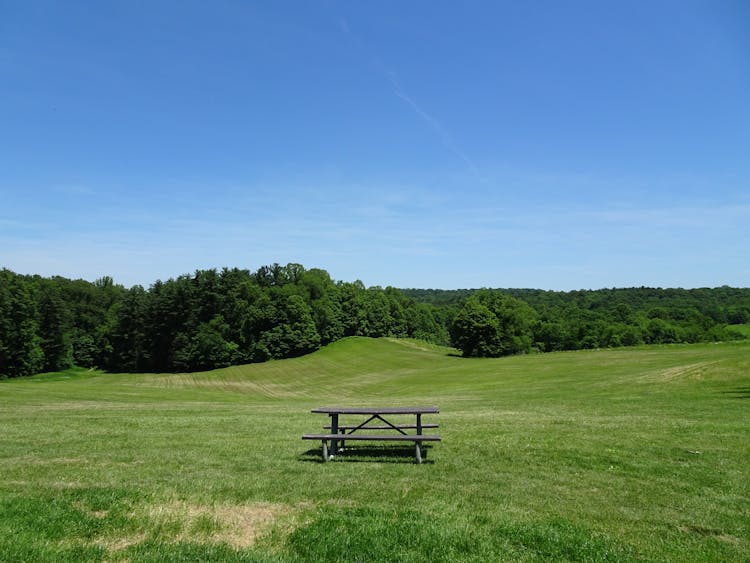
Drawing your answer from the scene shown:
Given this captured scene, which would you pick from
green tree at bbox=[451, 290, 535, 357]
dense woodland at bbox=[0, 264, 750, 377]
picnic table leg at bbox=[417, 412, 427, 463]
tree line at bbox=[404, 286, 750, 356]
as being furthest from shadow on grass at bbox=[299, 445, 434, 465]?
tree line at bbox=[404, 286, 750, 356]

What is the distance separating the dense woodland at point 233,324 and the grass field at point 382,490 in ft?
239

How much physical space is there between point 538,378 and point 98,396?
33.1 m

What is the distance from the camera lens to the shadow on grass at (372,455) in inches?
438

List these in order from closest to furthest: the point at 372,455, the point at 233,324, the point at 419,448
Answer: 1. the point at 419,448
2. the point at 372,455
3. the point at 233,324

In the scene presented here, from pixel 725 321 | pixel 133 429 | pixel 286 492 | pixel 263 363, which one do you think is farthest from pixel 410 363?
pixel 725 321

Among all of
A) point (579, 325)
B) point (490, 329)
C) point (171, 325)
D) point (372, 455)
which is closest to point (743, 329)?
point (579, 325)

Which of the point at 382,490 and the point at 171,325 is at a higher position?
the point at 171,325

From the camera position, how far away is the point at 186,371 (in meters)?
87.1

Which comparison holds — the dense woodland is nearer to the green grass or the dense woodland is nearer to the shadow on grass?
the green grass

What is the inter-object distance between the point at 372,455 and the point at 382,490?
316cm

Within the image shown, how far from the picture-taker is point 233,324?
3649 inches

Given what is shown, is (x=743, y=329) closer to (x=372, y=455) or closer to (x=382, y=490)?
(x=372, y=455)

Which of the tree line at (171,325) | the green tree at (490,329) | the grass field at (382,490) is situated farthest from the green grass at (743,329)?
the grass field at (382,490)

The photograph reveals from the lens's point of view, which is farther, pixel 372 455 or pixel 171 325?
pixel 171 325
